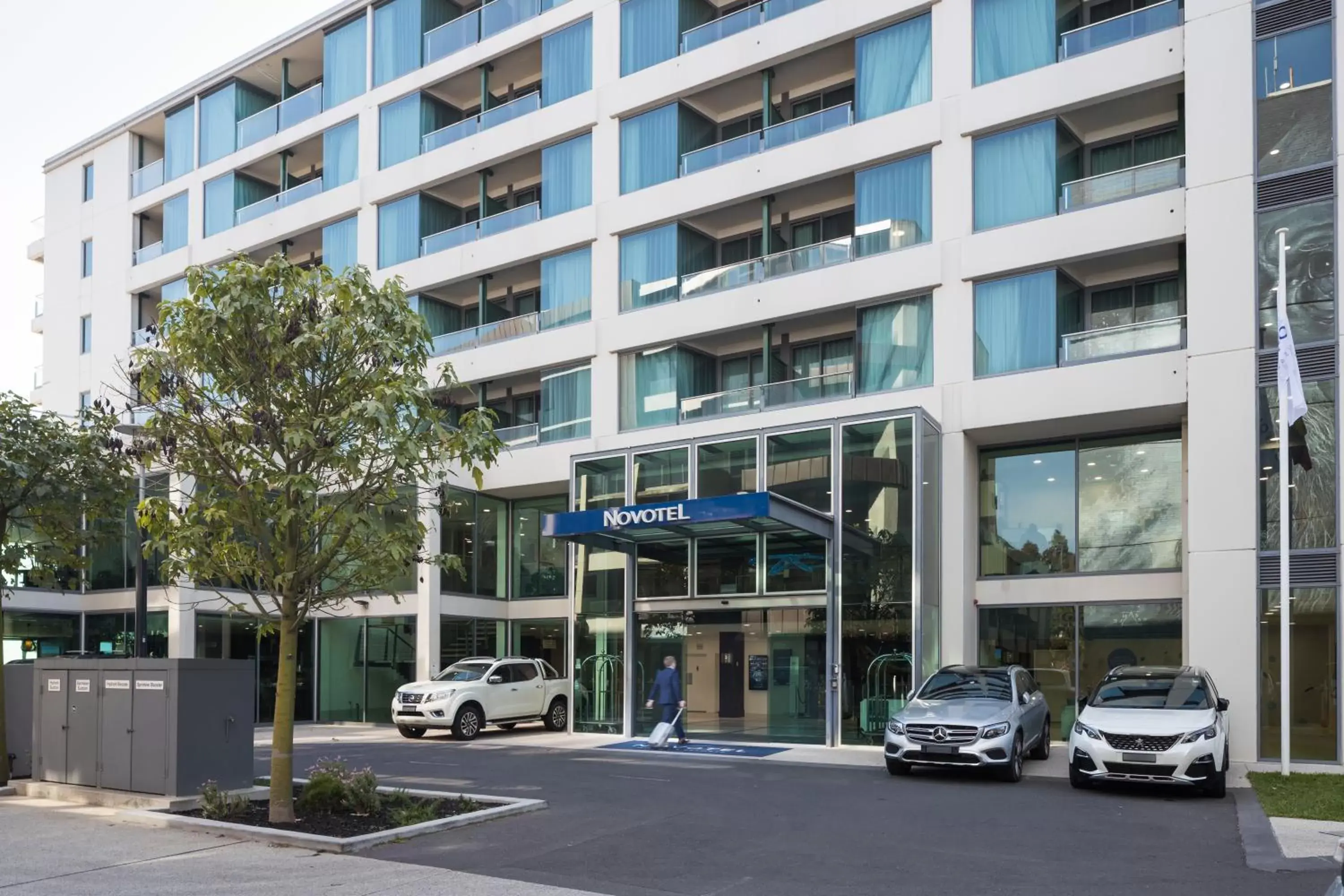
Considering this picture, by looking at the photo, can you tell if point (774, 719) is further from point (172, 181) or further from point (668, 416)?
point (172, 181)

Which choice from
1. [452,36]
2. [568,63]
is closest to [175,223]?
[452,36]

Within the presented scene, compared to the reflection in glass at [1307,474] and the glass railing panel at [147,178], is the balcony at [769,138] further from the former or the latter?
the glass railing panel at [147,178]

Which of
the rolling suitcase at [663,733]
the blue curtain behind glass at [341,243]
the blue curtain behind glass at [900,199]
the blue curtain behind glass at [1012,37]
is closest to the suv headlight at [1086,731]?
the rolling suitcase at [663,733]

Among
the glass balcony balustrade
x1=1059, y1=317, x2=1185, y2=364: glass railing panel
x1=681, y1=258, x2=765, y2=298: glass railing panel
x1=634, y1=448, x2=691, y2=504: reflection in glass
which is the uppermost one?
the glass balcony balustrade

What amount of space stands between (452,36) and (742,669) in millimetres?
20048

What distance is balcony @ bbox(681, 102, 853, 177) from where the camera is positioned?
87.2 ft

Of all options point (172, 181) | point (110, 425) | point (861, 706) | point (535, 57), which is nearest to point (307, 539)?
point (110, 425)

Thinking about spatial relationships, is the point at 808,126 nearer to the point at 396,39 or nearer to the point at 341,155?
the point at 396,39

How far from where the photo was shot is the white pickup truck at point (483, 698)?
25359mm

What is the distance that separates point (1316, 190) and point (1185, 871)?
12971 millimetres

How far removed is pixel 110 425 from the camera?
16188mm

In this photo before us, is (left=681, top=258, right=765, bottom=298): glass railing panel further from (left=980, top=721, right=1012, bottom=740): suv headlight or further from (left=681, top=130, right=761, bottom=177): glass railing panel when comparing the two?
(left=980, top=721, right=1012, bottom=740): suv headlight

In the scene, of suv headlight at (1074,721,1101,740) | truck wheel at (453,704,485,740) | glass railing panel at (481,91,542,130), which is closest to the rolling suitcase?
truck wheel at (453,704,485,740)

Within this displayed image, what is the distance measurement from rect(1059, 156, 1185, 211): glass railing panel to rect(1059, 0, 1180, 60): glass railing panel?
2381 millimetres
